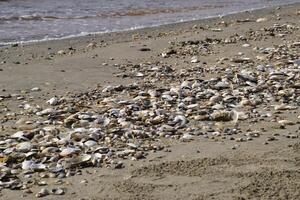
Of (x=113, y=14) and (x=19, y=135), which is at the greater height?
(x=19, y=135)

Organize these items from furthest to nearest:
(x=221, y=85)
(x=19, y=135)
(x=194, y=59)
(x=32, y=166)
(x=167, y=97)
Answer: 1. (x=194, y=59)
2. (x=221, y=85)
3. (x=167, y=97)
4. (x=19, y=135)
5. (x=32, y=166)

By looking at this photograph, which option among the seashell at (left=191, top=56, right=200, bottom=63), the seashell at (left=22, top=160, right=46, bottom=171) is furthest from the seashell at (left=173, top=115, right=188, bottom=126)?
the seashell at (left=191, top=56, right=200, bottom=63)

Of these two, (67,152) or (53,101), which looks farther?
(53,101)

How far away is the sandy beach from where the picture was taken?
479 centimetres

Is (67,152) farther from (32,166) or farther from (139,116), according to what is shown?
(139,116)

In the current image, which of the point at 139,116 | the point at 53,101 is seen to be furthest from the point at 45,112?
the point at 139,116

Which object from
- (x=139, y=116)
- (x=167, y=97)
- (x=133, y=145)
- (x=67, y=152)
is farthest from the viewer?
(x=167, y=97)

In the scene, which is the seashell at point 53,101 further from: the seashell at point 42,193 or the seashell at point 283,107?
the seashell at point 42,193

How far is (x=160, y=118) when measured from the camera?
6.46 meters

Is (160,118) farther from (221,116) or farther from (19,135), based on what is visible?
(19,135)

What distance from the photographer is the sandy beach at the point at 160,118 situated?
4.79 meters

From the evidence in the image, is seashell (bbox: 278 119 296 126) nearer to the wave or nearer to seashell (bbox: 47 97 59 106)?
seashell (bbox: 47 97 59 106)

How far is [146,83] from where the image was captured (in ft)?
28.3

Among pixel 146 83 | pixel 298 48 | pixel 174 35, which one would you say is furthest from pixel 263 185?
pixel 174 35
